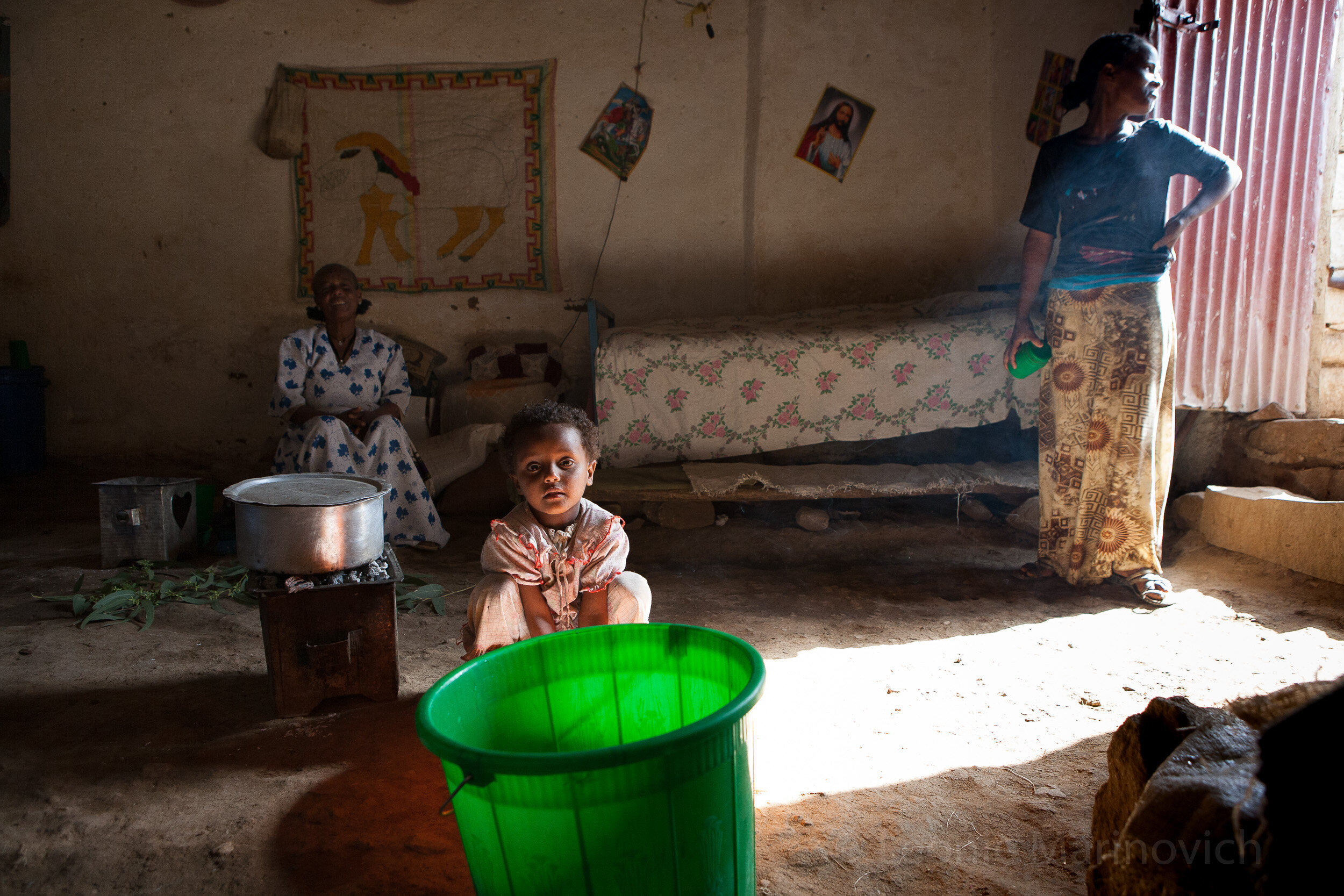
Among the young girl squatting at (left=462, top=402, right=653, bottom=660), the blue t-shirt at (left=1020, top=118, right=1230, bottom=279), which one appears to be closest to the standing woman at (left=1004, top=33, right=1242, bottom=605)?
the blue t-shirt at (left=1020, top=118, right=1230, bottom=279)

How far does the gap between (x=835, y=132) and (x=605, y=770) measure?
16.4 feet

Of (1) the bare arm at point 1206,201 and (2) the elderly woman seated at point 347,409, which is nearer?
(1) the bare arm at point 1206,201

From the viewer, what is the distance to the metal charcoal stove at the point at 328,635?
6.66 ft

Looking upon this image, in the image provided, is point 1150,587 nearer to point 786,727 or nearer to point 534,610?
point 786,727

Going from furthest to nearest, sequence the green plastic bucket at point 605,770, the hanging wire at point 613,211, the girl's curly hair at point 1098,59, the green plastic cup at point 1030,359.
A: the hanging wire at point 613,211
the green plastic cup at point 1030,359
the girl's curly hair at point 1098,59
the green plastic bucket at point 605,770

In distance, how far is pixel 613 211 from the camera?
5246 mm

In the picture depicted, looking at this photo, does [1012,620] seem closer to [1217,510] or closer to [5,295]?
[1217,510]

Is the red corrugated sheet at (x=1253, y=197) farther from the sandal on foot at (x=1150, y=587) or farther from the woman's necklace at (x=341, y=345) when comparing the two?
the woman's necklace at (x=341, y=345)

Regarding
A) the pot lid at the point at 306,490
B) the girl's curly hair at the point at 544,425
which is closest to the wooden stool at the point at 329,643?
the pot lid at the point at 306,490

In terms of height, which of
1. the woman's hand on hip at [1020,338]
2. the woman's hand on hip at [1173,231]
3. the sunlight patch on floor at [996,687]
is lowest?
Answer: the sunlight patch on floor at [996,687]

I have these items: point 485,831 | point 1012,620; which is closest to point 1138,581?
point 1012,620

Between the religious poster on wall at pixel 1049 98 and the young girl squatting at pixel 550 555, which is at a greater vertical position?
the religious poster on wall at pixel 1049 98

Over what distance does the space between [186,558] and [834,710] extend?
10.2 ft

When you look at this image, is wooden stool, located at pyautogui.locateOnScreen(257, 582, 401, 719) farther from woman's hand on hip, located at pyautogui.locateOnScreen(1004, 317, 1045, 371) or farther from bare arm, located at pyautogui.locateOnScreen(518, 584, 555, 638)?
woman's hand on hip, located at pyautogui.locateOnScreen(1004, 317, 1045, 371)
